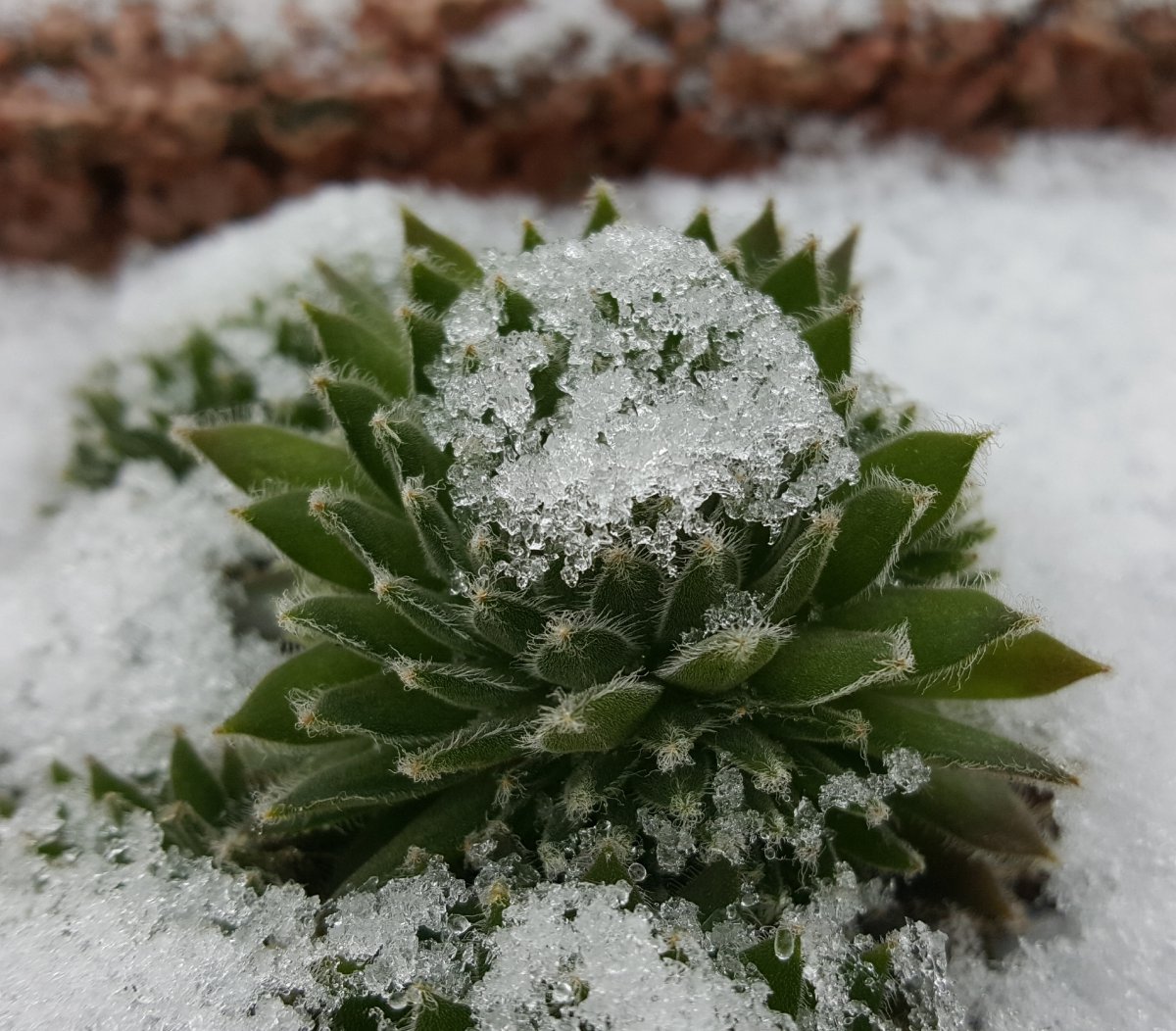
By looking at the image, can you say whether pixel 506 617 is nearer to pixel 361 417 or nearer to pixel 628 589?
pixel 628 589

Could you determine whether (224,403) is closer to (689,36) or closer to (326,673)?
(326,673)

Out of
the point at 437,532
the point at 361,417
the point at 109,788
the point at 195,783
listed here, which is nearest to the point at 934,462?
the point at 437,532

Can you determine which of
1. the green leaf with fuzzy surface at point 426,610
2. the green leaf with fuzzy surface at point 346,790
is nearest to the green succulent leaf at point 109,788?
the green leaf with fuzzy surface at point 346,790

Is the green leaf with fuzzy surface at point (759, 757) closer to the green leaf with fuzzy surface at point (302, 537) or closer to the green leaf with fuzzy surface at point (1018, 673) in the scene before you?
the green leaf with fuzzy surface at point (1018, 673)

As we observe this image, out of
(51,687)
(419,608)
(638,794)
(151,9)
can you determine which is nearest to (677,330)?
(419,608)

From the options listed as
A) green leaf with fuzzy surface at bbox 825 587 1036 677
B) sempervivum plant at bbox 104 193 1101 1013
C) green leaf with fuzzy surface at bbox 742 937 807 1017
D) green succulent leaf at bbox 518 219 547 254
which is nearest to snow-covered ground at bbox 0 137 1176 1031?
green leaf with fuzzy surface at bbox 742 937 807 1017

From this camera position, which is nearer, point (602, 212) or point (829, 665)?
point (829, 665)

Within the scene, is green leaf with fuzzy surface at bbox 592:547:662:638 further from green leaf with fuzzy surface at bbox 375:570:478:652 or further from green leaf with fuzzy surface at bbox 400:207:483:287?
green leaf with fuzzy surface at bbox 400:207:483:287

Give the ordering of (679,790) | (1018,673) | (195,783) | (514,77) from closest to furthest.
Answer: (679,790), (1018,673), (195,783), (514,77)
